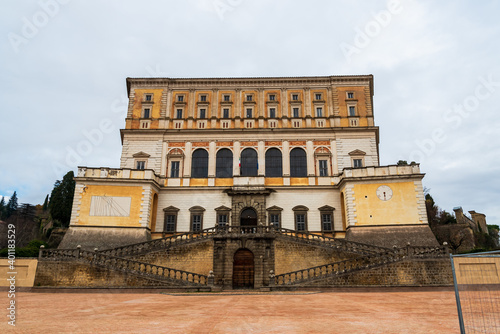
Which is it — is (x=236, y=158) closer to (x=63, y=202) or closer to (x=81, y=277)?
(x=81, y=277)

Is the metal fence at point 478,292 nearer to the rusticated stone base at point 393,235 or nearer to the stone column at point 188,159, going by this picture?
the rusticated stone base at point 393,235

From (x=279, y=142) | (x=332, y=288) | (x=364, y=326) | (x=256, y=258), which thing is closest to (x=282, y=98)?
(x=279, y=142)

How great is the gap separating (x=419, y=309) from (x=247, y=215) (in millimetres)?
21825

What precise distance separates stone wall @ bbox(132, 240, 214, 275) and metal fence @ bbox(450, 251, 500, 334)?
19968mm

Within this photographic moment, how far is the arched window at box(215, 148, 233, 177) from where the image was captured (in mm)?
35094

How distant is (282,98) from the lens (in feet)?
124

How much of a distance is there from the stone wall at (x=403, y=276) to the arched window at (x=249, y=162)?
50.1 ft

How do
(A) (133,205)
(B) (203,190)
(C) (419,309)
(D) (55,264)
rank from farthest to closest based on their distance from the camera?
(B) (203,190) → (A) (133,205) → (D) (55,264) → (C) (419,309)

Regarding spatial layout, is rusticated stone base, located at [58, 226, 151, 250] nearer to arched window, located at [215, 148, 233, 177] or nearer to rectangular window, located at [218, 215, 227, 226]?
rectangular window, located at [218, 215, 227, 226]

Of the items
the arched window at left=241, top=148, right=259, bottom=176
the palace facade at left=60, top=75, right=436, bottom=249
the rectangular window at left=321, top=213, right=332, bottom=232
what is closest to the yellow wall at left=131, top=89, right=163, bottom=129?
the palace facade at left=60, top=75, right=436, bottom=249

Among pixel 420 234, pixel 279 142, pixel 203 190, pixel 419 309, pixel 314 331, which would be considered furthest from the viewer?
pixel 279 142

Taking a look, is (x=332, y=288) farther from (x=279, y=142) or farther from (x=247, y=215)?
(x=279, y=142)

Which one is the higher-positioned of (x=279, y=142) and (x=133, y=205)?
(x=279, y=142)

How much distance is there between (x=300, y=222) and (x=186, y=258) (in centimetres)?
1204
